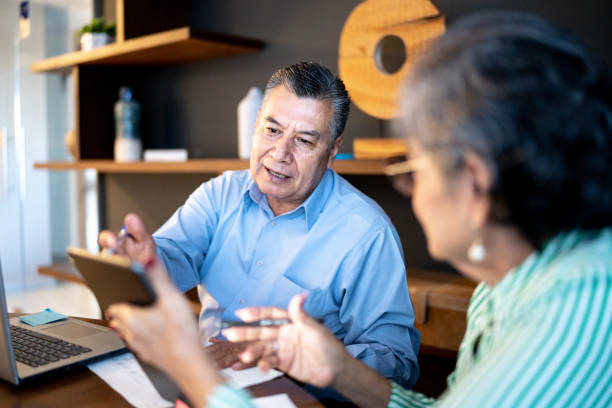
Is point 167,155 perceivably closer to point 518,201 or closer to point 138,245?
point 138,245

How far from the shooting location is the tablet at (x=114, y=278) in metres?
0.69

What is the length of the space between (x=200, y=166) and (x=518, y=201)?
1.90 m

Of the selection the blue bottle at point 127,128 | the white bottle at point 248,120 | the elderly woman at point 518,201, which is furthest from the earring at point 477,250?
the blue bottle at point 127,128

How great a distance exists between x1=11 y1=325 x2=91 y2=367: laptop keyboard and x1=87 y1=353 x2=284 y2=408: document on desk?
0.06 metres

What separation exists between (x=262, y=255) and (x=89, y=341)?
1.70 ft

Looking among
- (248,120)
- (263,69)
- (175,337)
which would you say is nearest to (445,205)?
(175,337)

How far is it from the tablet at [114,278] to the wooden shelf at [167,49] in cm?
159

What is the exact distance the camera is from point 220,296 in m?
1.58

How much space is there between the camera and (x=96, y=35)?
9.26 feet

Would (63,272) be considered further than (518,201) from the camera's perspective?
Yes

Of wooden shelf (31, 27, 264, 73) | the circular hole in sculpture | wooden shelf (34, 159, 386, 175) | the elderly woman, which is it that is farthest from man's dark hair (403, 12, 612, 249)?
wooden shelf (31, 27, 264, 73)

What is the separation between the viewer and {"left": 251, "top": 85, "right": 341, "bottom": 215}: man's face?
1.48 m

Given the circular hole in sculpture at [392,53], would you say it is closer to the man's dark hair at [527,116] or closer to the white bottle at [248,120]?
the white bottle at [248,120]

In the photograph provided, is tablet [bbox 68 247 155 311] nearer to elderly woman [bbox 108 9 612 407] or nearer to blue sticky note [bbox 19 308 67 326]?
elderly woman [bbox 108 9 612 407]
